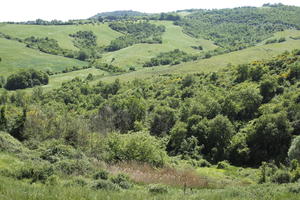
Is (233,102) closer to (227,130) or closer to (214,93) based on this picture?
(227,130)

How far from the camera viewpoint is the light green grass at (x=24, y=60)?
164 m

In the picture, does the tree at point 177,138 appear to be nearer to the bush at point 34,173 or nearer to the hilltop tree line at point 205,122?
the hilltop tree line at point 205,122

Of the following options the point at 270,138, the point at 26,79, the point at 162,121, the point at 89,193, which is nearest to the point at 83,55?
the point at 26,79

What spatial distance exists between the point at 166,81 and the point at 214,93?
→ 3640cm

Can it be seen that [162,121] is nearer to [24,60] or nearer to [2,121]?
[2,121]

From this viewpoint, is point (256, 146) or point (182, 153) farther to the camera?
point (182, 153)

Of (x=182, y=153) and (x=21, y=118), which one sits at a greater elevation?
(x=21, y=118)

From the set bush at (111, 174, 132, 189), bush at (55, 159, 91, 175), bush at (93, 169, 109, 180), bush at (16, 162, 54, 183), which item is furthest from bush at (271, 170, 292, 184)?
bush at (16, 162, 54, 183)

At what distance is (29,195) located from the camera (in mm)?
9281

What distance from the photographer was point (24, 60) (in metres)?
173

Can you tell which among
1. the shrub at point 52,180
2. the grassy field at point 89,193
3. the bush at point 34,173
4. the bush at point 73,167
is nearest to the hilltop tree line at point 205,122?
the bush at point 73,167

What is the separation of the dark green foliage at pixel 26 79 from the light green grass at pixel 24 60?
1165 centimetres

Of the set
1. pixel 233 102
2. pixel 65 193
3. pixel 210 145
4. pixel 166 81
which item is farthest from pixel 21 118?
pixel 166 81

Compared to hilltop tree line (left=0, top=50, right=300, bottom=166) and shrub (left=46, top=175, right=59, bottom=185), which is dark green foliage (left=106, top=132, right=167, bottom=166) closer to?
hilltop tree line (left=0, top=50, right=300, bottom=166)
